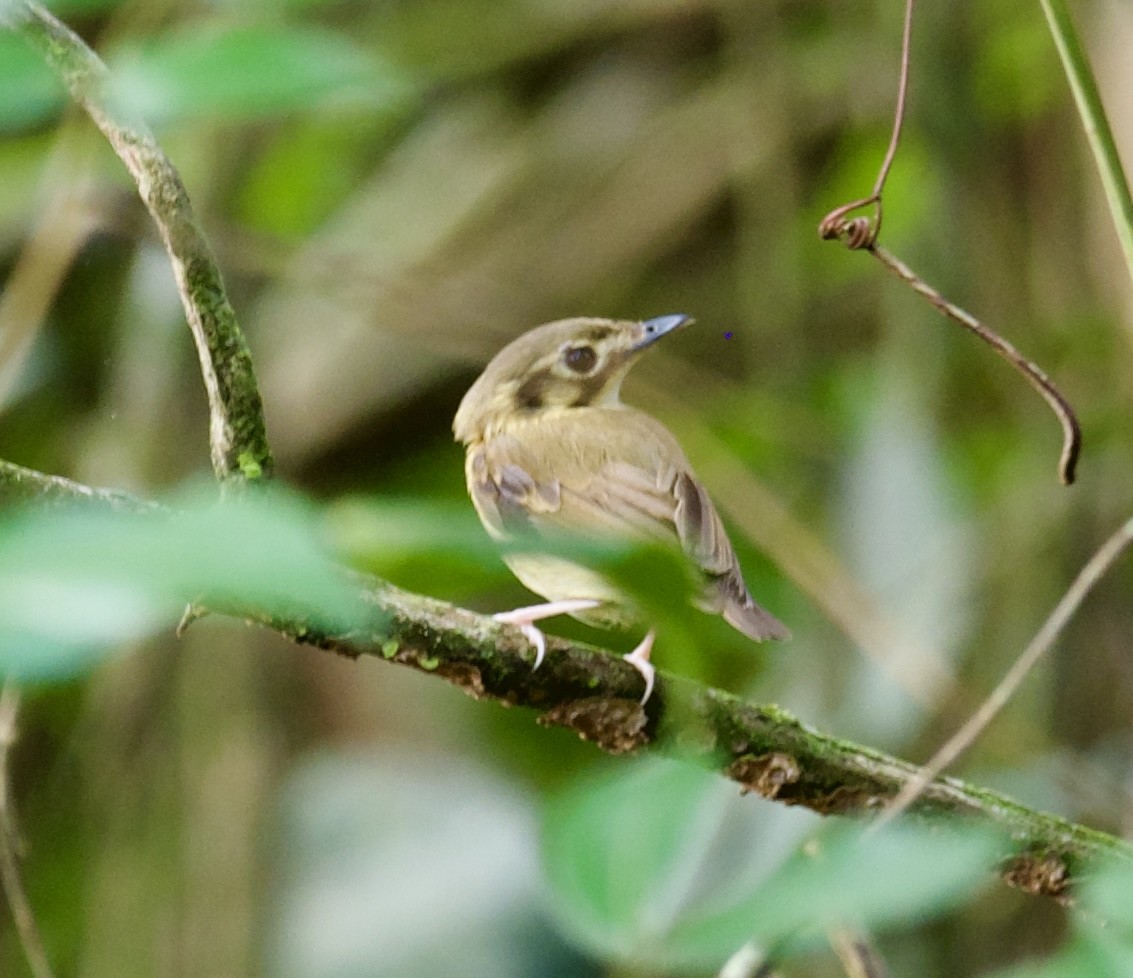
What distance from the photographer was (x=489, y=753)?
338cm

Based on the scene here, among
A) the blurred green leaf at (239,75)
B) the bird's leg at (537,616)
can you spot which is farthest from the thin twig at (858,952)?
the blurred green leaf at (239,75)

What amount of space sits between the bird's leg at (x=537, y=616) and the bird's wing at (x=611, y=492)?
8 centimetres

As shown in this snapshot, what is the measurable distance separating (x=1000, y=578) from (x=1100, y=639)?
0.95ft

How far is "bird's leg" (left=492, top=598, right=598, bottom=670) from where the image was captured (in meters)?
1.41

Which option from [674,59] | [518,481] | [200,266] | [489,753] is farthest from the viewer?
[674,59]

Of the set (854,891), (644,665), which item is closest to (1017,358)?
(644,665)

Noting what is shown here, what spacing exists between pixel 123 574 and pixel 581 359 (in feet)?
5.07

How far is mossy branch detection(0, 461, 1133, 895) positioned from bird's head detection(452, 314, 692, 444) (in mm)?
515

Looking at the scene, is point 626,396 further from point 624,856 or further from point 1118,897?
point 1118,897

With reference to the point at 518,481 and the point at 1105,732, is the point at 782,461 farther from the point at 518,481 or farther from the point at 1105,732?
the point at 518,481

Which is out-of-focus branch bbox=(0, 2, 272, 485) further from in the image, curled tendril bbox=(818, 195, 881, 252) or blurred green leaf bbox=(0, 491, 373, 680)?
blurred green leaf bbox=(0, 491, 373, 680)

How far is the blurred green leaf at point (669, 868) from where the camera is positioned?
2.94 ft

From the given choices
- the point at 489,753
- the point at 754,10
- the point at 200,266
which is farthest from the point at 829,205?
the point at 200,266

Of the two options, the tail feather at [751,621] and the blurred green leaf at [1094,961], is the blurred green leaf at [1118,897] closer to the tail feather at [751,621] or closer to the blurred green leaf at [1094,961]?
the blurred green leaf at [1094,961]
